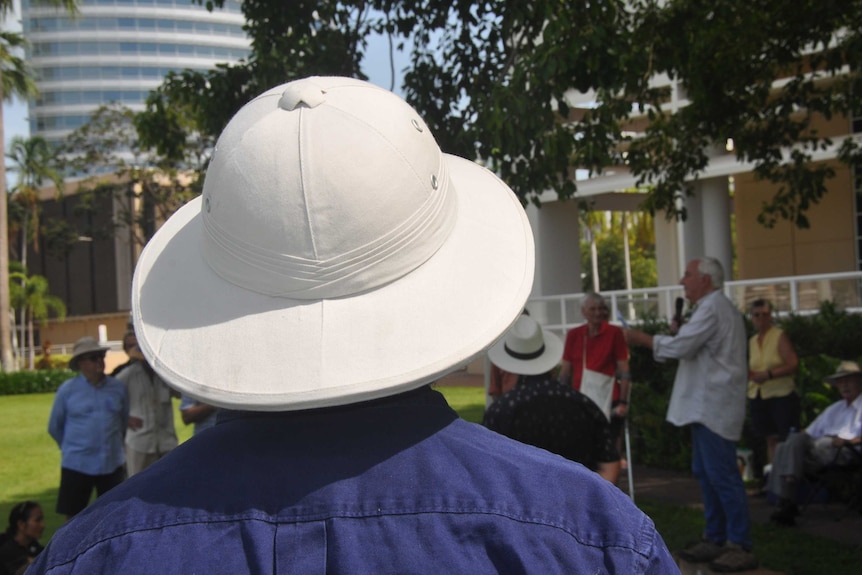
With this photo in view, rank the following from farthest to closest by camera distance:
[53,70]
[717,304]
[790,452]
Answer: [53,70], [790,452], [717,304]

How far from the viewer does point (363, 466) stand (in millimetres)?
1221

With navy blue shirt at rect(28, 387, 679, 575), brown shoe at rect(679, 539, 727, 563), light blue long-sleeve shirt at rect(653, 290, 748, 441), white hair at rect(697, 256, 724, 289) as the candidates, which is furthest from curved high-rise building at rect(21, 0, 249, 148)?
navy blue shirt at rect(28, 387, 679, 575)

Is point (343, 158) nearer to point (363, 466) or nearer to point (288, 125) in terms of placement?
point (288, 125)

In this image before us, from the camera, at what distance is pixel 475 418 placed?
16891 mm

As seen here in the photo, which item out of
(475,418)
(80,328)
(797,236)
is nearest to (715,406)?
(475,418)

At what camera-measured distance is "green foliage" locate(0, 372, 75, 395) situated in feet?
107

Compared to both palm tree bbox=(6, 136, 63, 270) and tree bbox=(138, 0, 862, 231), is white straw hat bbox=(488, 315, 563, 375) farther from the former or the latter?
palm tree bbox=(6, 136, 63, 270)

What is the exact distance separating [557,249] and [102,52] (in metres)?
97.1

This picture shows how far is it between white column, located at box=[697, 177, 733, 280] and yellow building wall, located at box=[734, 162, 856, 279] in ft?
2.96

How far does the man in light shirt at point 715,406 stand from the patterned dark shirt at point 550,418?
6.04 feet

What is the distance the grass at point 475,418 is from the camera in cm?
677

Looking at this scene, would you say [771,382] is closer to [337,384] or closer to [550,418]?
[550,418]

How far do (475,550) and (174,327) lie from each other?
1.70 ft

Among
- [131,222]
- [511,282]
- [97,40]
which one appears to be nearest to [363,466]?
[511,282]
